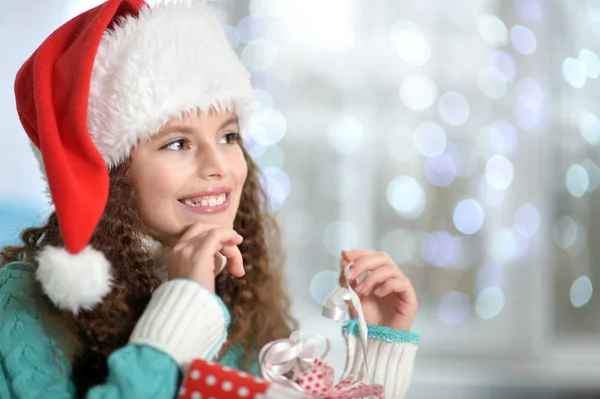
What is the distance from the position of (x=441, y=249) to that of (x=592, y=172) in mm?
669

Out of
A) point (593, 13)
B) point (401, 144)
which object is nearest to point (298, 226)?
point (401, 144)

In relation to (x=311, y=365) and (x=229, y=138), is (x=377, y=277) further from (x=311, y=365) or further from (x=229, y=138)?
(x=229, y=138)

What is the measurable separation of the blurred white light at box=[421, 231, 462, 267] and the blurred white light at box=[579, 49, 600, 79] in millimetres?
852

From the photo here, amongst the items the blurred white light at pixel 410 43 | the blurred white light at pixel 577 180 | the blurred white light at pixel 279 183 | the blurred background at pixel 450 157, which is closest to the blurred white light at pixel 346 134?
the blurred background at pixel 450 157

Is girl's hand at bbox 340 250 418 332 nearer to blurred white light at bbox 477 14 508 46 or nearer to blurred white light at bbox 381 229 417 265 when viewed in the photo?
blurred white light at bbox 381 229 417 265

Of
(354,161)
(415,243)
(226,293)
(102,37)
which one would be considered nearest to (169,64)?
(102,37)

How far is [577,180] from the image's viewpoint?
2.73 metres

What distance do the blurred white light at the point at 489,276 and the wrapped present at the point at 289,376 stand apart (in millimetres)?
1656

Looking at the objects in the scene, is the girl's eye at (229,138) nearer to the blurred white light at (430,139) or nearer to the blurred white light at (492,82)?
the blurred white light at (430,139)

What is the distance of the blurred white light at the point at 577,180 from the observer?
8.94ft

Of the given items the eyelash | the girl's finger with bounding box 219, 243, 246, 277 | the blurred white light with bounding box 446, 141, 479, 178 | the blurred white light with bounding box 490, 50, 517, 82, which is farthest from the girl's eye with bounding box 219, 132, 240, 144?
the blurred white light with bounding box 490, 50, 517, 82

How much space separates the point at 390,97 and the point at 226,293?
1624mm

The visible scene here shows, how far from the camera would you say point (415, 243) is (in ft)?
9.11

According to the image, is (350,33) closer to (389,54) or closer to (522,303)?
(389,54)
